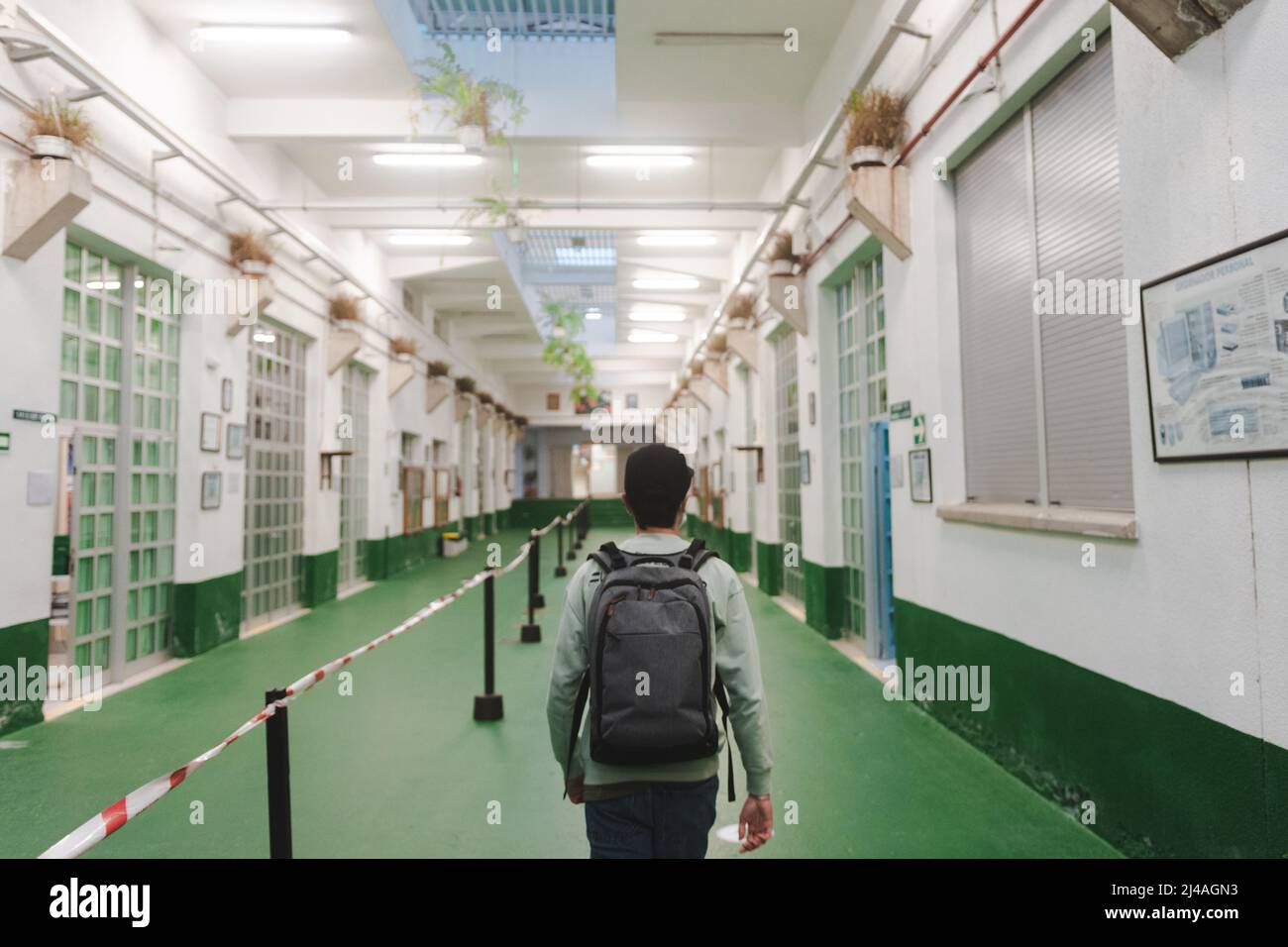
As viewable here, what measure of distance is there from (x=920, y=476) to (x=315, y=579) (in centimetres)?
734

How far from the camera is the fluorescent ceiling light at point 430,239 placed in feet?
33.4

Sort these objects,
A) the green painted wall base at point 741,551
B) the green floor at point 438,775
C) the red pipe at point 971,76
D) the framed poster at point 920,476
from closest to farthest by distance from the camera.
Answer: the green floor at point 438,775 < the red pipe at point 971,76 < the framed poster at point 920,476 < the green painted wall base at point 741,551

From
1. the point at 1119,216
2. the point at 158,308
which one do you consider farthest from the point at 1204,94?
the point at 158,308

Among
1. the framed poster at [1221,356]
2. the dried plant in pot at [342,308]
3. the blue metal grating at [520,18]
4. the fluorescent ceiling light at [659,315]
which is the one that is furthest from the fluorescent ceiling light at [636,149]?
the fluorescent ceiling light at [659,315]

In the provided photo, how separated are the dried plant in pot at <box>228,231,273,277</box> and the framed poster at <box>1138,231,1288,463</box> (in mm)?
7014

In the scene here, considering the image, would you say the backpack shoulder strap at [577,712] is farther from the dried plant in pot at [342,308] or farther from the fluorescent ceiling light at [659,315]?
the fluorescent ceiling light at [659,315]

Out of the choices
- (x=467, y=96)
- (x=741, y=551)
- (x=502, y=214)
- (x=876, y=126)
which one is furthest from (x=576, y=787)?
(x=741, y=551)

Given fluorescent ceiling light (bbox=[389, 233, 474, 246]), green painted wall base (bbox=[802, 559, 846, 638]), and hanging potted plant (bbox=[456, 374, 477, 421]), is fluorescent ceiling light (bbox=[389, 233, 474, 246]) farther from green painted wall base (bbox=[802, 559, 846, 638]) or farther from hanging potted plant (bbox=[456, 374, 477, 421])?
green painted wall base (bbox=[802, 559, 846, 638])

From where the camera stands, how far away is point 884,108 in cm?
468

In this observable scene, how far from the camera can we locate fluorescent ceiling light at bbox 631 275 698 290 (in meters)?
12.9

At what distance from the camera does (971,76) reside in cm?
367

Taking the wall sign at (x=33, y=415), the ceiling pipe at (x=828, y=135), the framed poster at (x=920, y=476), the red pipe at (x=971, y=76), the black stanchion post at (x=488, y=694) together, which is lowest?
the black stanchion post at (x=488, y=694)

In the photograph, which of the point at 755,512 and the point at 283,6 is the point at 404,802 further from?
the point at 755,512

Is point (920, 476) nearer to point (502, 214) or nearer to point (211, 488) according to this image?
point (502, 214)
